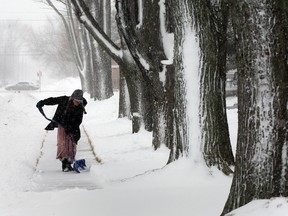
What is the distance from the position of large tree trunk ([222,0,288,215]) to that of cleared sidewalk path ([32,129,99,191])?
363 centimetres

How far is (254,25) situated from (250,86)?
534 mm

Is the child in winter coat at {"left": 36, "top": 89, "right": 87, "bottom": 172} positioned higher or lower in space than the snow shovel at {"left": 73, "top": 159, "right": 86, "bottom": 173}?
higher

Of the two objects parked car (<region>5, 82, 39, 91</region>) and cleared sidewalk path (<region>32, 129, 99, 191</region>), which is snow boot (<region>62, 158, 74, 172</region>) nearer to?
cleared sidewalk path (<region>32, 129, 99, 191</region>)

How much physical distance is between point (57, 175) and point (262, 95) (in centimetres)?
547

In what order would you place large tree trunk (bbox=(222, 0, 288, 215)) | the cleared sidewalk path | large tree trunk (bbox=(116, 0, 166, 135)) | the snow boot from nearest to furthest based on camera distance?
large tree trunk (bbox=(222, 0, 288, 215)), the cleared sidewalk path, the snow boot, large tree trunk (bbox=(116, 0, 166, 135))

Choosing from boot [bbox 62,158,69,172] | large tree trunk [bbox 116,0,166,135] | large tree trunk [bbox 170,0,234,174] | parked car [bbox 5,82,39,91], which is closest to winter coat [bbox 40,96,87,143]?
boot [bbox 62,158,69,172]

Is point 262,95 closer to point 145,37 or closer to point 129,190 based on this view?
point 129,190

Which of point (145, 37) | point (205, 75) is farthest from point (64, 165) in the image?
point (205, 75)

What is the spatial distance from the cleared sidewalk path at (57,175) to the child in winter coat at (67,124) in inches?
12.0

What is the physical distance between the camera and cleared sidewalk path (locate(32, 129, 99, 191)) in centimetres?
791

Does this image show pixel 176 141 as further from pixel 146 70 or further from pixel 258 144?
pixel 258 144

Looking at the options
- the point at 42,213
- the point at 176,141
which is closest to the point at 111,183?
the point at 176,141

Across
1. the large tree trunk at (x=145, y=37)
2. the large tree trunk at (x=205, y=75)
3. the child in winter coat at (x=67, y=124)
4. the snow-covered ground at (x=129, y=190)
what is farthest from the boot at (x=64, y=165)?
the large tree trunk at (x=205, y=75)

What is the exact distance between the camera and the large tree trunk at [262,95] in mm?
4266
